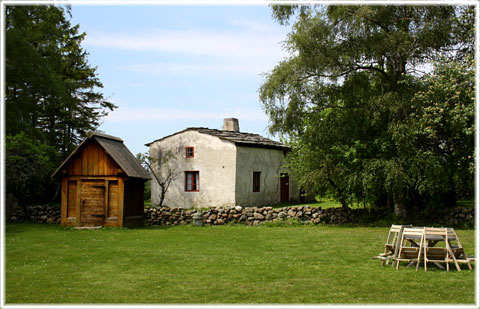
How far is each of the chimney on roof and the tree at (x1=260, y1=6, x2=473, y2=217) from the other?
36.9 feet

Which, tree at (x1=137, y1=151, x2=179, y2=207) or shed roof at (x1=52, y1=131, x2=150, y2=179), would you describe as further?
tree at (x1=137, y1=151, x2=179, y2=207)

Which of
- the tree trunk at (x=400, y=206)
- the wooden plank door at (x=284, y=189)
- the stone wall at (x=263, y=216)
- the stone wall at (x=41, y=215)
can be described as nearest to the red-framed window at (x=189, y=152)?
the wooden plank door at (x=284, y=189)

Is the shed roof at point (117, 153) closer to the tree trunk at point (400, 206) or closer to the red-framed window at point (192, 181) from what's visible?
the red-framed window at point (192, 181)

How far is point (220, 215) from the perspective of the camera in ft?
84.0

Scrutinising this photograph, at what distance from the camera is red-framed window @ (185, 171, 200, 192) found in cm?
3375

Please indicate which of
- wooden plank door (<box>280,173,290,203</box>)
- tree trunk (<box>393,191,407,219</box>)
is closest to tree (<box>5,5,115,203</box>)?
wooden plank door (<box>280,173,290,203</box>)

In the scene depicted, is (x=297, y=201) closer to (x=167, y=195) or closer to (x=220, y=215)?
(x=167, y=195)

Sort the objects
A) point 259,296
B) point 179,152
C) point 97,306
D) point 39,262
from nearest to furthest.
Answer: point 97,306, point 259,296, point 39,262, point 179,152

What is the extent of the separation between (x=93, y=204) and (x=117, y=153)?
2416 mm

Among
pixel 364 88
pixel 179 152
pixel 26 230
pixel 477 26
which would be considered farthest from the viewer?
pixel 179 152

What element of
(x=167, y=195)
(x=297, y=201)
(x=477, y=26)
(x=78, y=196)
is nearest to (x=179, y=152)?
(x=167, y=195)

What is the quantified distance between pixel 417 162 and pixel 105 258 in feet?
46.9

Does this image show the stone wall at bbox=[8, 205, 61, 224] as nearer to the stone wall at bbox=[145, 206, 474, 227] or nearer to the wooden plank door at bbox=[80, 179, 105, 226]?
the wooden plank door at bbox=[80, 179, 105, 226]

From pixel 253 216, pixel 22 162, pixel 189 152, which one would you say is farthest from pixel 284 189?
pixel 22 162
